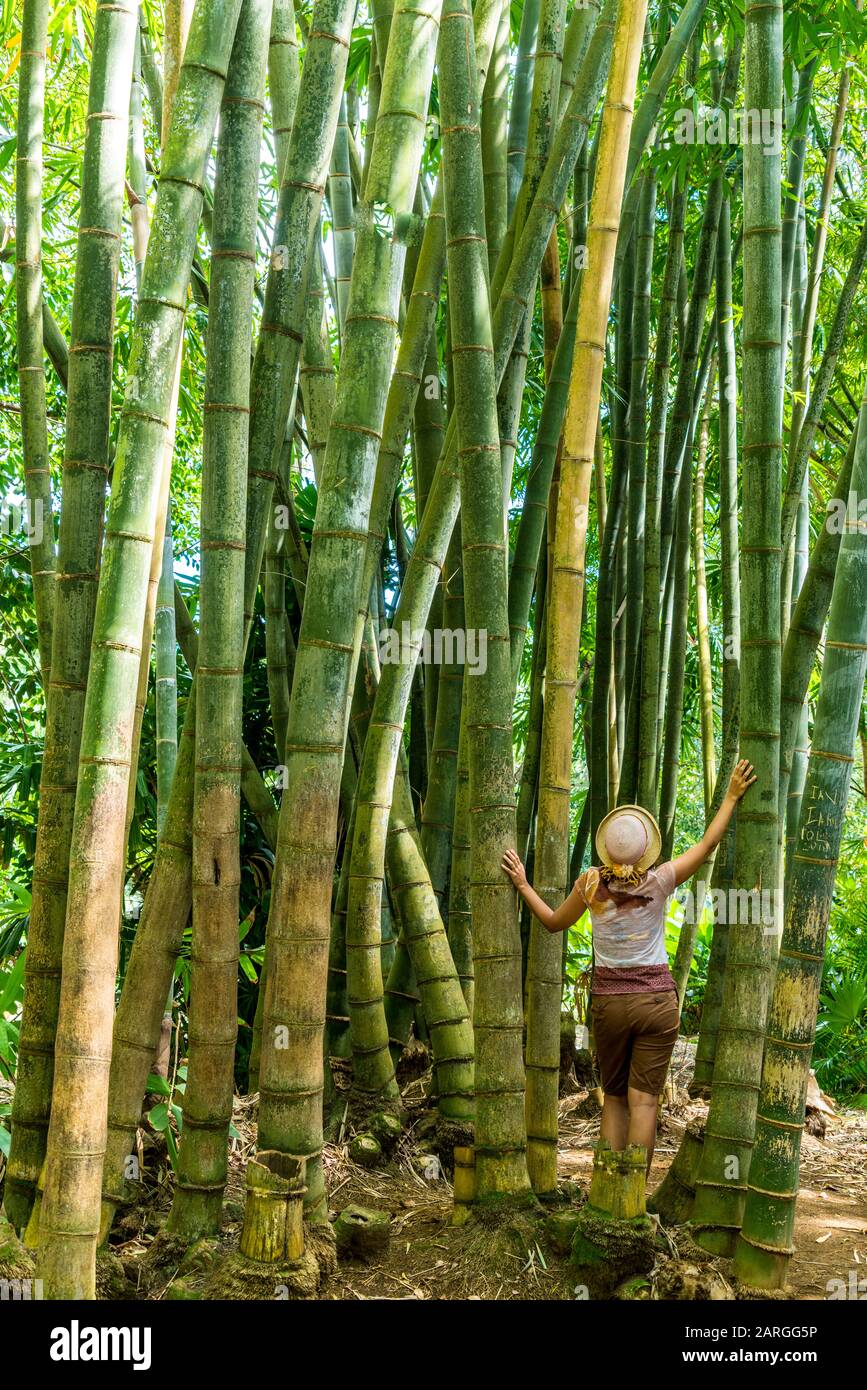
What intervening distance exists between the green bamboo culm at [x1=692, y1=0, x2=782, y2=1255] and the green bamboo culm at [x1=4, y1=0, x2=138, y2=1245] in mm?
1204

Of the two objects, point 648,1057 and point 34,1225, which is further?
point 648,1057

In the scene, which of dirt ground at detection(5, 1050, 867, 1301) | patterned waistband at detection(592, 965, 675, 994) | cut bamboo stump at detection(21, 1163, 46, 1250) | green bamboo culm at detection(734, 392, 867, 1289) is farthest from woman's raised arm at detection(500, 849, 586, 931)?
cut bamboo stump at detection(21, 1163, 46, 1250)

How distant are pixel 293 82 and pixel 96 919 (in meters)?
2.06

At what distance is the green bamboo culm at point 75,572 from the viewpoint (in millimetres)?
2248

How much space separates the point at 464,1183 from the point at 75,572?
4.62 feet

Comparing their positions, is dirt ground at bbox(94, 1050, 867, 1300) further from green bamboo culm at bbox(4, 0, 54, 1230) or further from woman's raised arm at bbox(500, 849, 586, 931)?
green bamboo culm at bbox(4, 0, 54, 1230)

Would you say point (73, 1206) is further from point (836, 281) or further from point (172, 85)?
point (836, 281)

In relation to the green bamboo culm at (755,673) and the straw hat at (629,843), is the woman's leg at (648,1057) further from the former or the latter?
the straw hat at (629,843)

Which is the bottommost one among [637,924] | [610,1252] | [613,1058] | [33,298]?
[610,1252]

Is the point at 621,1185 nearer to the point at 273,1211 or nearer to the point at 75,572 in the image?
the point at 273,1211

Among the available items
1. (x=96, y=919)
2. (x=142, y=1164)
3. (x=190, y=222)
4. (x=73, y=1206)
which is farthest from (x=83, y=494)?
(x=142, y=1164)

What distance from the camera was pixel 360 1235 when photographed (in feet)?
7.74

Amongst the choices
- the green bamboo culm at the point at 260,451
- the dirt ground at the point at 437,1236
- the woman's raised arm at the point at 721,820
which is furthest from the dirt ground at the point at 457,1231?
the woman's raised arm at the point at 721,820

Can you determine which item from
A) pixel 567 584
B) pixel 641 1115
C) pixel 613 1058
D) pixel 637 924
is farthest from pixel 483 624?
pixel 641 1115
